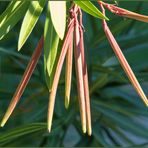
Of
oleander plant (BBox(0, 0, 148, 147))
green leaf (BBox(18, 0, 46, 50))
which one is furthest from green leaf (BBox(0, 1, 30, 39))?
oleander plant (BBox(0, 0, 148, 147))

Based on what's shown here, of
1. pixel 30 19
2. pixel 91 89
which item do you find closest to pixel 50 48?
pixel 30 19

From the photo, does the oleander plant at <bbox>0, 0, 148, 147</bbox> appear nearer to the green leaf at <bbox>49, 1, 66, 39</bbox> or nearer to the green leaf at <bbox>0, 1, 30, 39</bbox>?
the green leaf at <bbox>0, 1, 30, 39</bbox>

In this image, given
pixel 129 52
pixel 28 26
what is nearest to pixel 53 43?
pixel 28 26

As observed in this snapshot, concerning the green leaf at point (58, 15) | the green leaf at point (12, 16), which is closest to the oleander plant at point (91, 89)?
the green leaf at point (12, 16)

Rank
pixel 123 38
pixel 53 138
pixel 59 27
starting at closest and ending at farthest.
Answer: pixel 59 27
pixel 53 138
pixel 123 38

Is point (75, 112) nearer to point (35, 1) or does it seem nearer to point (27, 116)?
point (27, 116)
